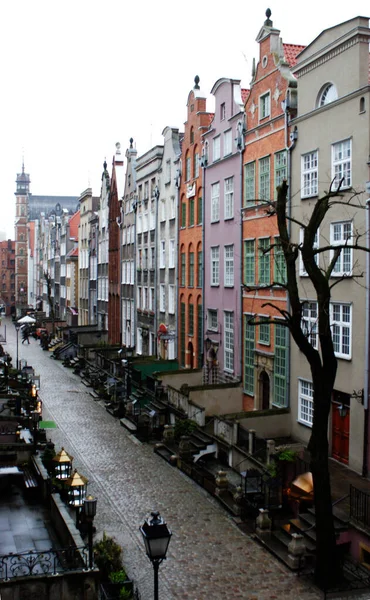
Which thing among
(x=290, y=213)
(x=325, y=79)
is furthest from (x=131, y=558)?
(x=325, y=79)

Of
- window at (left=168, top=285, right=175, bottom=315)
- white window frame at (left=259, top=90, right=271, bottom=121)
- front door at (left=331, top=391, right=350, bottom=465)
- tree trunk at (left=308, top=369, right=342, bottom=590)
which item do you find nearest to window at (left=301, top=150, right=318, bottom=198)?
white window frame at (left=259, top=90, right=271, bottom=121)

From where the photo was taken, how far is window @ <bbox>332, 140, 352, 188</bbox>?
23.4 metres

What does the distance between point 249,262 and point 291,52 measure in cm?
929

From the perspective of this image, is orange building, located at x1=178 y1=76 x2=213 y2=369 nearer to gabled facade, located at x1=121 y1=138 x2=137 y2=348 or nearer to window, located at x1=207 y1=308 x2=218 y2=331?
window, located at x1=207 y1=308 x2=218 y2=331

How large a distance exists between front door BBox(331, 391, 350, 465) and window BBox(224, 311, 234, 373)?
32.5 feet

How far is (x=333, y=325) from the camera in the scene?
78.5ft

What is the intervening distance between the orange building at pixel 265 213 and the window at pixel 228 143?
2131 millimetres

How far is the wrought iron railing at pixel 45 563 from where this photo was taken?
48.0 feet

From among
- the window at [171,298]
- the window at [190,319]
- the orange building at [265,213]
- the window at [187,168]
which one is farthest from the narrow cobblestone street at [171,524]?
the window at [187,168]

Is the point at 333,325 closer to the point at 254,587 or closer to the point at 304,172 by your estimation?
the point at 304,172

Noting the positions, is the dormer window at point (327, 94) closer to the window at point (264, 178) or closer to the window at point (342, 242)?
the window at point (342, 242)

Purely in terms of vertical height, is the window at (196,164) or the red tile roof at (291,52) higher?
the red tile roof at (291,52)

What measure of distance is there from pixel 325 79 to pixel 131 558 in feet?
56.1

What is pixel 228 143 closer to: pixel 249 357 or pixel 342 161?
pixel 249 357
